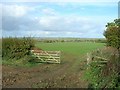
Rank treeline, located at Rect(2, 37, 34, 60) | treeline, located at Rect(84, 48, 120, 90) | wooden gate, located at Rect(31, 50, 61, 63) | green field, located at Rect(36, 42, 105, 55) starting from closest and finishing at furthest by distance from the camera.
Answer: treeline, located at Rect(84, 48, 120, 90), wooden gate, located at Rect(31, 50, 61, 63), treeline, located at Rect(2, 37, 34, 60), green field, located at Rect(36, 42, 105, 55)

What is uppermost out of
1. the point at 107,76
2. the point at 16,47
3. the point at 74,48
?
the point at 16,47

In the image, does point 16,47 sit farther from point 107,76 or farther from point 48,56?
point 107,76

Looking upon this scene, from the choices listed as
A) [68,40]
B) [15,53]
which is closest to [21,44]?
[15,53]

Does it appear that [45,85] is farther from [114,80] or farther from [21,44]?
[21,44]

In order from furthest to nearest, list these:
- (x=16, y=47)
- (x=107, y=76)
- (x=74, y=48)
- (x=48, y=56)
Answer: (x=74, y=48) < (x=16, y=47) < (x=48, y=56) < (x=107, y=76)

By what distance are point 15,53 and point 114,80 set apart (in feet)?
55.7

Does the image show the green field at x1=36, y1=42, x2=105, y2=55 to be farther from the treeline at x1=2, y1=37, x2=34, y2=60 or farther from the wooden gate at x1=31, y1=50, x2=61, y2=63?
the wooden gate at x1=31, y1=50, x2=61, y2=63

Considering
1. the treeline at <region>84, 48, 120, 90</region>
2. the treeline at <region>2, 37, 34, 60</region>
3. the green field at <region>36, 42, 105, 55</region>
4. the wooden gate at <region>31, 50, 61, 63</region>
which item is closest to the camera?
the treeline at <region>84, 48, 120, 90</region>

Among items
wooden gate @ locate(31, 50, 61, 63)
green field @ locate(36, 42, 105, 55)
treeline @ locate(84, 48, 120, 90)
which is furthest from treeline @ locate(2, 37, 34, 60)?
treeline @ locate(84, 48, 120, 90)

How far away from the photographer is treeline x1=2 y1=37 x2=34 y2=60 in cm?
3169

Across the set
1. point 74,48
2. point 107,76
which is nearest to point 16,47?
point 74,48

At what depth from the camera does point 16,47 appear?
1277 inches

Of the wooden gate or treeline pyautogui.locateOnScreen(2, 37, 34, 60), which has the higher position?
treeline pyautogui.locateOnScreen(2, 37, 34, 60)

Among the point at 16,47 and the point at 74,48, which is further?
the point at 74,48
